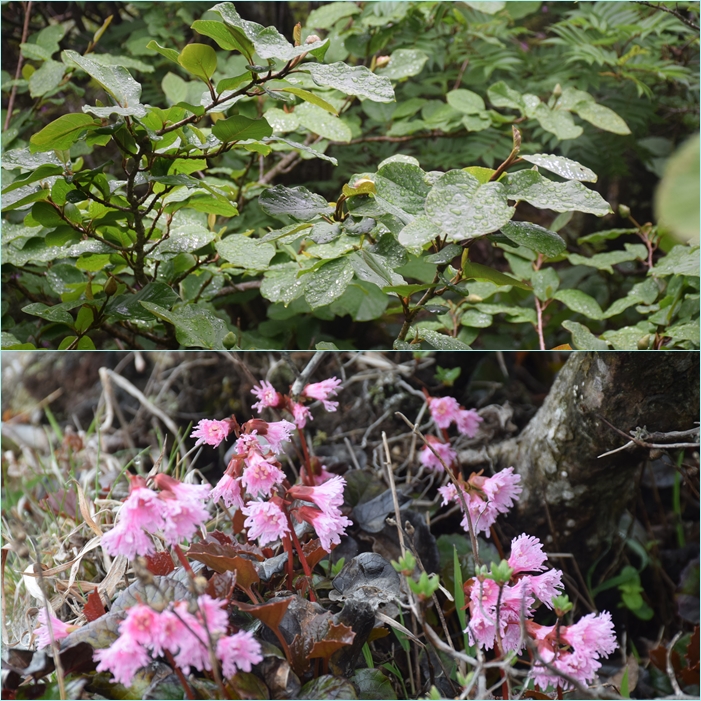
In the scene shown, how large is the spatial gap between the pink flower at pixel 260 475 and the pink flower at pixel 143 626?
20 cm

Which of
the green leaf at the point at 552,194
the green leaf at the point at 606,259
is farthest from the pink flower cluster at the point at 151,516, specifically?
the green leaf at the point at 606,259

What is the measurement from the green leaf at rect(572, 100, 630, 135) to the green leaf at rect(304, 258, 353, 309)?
0.91 meters

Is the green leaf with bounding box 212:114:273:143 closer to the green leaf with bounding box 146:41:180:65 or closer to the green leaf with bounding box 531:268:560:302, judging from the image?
the green leaf with bounding box 146:41:180:65

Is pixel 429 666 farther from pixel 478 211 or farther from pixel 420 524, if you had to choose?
pixel 478 211

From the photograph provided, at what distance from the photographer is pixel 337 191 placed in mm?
1820

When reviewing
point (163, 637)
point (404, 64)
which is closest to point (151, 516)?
point (163, 637)

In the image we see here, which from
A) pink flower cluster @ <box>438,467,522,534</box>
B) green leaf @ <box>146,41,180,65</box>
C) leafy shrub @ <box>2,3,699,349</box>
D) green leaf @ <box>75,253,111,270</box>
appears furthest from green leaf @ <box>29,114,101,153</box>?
pink flower cluster @ <box>438,467,522,534</box>

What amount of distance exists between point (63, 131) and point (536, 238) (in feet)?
2.04

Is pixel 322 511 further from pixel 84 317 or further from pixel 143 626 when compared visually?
pixel 84 317

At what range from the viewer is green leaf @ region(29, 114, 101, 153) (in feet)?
2.62

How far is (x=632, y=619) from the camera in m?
1.40

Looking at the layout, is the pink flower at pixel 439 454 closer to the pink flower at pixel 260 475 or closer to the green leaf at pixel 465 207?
the pink flower at pixel 260 475

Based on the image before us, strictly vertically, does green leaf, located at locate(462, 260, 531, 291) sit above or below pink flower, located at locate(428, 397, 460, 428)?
above

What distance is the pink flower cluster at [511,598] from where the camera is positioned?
754 millimetres
